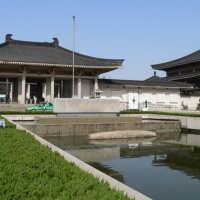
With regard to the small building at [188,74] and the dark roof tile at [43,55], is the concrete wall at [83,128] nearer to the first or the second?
the dark roof tile at [43,55]

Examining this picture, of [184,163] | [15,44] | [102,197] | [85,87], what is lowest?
[184,163]

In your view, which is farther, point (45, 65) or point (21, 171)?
point (45, 65)

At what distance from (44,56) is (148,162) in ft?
85.4

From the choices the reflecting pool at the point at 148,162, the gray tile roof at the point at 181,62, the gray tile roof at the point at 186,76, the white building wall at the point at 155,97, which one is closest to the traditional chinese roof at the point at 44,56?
the white building wall at the point at 155,97

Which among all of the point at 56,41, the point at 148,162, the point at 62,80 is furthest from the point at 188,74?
the point at 148,162

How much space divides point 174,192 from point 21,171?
4.11m

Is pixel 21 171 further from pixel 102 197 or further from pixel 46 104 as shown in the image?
pixel 46 104

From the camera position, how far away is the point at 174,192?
7359mm

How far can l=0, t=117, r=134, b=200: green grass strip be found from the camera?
3762 millimetres

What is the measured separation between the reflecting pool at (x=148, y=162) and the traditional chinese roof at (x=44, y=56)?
15609 millimetres

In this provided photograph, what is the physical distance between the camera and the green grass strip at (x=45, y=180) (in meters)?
3.76

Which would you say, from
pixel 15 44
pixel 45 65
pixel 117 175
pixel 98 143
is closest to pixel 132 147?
pixel 98 143

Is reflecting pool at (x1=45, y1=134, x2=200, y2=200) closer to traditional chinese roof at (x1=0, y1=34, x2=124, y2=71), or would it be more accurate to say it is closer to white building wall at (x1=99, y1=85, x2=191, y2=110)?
traditional chinese roof at (x1=0, y1=34, x2=124, y2=71)

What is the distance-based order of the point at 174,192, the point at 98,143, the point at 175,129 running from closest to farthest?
the point at 174,192
the point at 98,143
the point at 175,129
